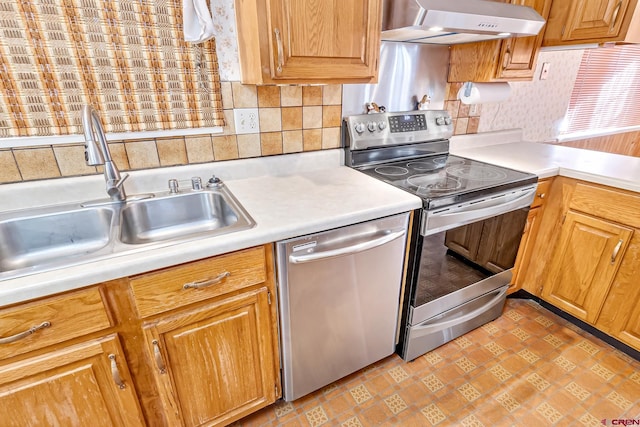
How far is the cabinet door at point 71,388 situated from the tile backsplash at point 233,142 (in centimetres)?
72

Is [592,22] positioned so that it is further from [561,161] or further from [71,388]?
[71,388]

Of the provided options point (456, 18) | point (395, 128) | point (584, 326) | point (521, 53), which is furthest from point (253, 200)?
point (584, 326)

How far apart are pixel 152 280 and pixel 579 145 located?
365cm

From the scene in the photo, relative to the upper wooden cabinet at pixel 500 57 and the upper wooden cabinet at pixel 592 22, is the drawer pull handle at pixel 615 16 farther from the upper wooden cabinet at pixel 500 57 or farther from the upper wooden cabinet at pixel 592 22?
the upper wooden cabinet at pixel 500 57

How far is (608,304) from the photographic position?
1.64m

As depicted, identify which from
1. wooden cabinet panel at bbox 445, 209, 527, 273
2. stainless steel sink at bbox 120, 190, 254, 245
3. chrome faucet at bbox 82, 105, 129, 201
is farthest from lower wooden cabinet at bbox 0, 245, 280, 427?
wooden cabinet panel at bbox 445, 209, 527, 273

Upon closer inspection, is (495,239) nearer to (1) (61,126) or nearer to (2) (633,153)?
(1) (61,126)

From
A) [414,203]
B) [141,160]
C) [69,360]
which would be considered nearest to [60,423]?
[69,360]

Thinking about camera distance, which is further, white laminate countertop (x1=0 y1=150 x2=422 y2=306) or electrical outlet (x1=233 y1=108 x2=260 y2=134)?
electrical outlet (x1=233 y1=108 x2=260 y2=134)

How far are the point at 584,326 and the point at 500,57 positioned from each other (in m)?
1.59

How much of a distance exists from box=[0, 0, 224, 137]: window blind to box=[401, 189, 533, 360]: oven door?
1146 mm

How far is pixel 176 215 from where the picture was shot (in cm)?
137

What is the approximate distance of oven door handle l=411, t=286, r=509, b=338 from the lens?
1.57 metres

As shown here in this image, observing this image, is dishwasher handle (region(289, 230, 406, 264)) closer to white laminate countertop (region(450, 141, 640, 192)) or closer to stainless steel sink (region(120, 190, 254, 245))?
stainless steel sink (region(120, 190, 254, 245))
